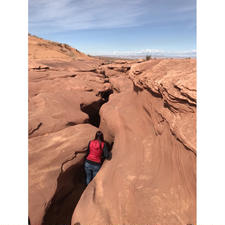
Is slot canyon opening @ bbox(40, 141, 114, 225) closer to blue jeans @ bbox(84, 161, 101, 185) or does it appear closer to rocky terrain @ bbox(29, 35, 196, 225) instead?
rocky terrain @ bbox(29, 35, 196, 225)

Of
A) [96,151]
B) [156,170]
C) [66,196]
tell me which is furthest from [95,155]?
[156,170]

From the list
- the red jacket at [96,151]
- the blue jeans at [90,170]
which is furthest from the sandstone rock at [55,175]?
the red jacket at [96,151]

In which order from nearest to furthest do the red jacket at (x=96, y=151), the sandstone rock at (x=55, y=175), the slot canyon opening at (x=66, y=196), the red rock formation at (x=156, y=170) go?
the red rock formation at (x=156, y=170) < the sandstone rock at (x=55, y=175) < the slot canyon opening at (x=66, y=196) < the red jacket at (x=96, y=151)

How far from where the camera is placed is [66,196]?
10.0 ft

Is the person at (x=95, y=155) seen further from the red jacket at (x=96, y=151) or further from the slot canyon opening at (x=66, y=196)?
the slot canyon opening at (x=66, y=196)

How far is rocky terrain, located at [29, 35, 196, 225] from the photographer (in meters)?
2.09

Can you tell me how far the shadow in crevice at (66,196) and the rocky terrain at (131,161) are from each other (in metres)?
0.01

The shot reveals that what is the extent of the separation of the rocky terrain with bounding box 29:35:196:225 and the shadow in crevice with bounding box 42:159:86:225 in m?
0.01

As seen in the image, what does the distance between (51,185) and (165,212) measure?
184cm

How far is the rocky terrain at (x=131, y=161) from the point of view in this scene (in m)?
2.09

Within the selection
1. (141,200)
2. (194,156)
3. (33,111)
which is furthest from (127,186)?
(33,111)

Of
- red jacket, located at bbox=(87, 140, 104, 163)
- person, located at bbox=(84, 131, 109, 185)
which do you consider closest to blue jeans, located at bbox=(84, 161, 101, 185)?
person, located at bbox=(84, 131, 109, 185)

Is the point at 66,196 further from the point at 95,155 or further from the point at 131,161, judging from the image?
the point at 131,161
